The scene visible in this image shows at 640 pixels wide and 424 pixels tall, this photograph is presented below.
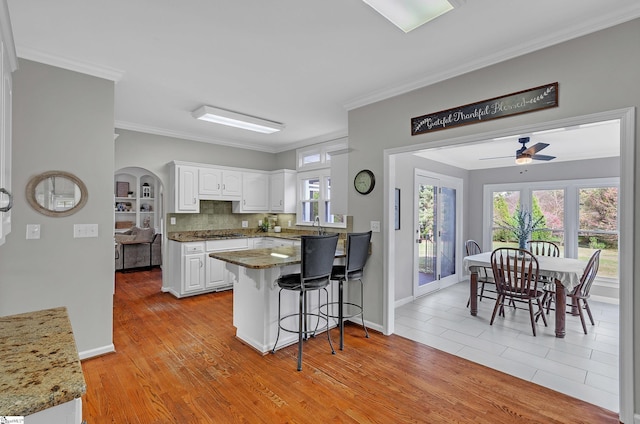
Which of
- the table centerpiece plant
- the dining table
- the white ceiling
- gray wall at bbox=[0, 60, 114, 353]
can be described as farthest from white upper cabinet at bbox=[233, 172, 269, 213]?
the table centerpiece plant

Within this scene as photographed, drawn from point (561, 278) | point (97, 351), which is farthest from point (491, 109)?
point (97, 351)

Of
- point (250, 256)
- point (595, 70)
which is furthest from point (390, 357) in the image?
point (595, 70)

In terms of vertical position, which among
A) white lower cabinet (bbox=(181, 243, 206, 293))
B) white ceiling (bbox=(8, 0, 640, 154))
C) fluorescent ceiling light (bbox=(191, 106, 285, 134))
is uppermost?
white ceiling (bbox=(8, 0, 640, 154))

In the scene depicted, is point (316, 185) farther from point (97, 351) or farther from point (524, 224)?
point (97, 351)

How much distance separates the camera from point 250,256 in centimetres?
322

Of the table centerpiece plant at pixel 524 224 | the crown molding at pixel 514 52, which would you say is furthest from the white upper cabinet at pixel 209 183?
the table centerpiece plant at pixel 524 224

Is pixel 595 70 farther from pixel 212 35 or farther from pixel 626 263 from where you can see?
pixel 212 35

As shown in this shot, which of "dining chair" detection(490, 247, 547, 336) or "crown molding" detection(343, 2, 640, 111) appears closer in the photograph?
"crown molding" detection(343, 2, 640, 111)

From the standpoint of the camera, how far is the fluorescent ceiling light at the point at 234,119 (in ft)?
12.6

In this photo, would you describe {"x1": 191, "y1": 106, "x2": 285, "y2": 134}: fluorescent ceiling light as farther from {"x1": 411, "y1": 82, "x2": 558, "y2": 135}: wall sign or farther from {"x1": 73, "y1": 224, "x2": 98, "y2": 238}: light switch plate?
{"x1": 411, "y1": 82, "x2": 558, "y2": 135}: wall sign

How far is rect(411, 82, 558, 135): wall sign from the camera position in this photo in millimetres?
2314

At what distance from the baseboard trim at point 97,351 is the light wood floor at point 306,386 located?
81 millimetres

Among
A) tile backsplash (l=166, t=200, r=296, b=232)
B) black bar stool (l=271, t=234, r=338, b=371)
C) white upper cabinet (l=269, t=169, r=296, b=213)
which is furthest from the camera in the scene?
white upper cabinet (l=269, t=169, r=296, b=213)

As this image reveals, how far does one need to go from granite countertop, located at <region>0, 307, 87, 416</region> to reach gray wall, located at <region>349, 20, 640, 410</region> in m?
2.82
